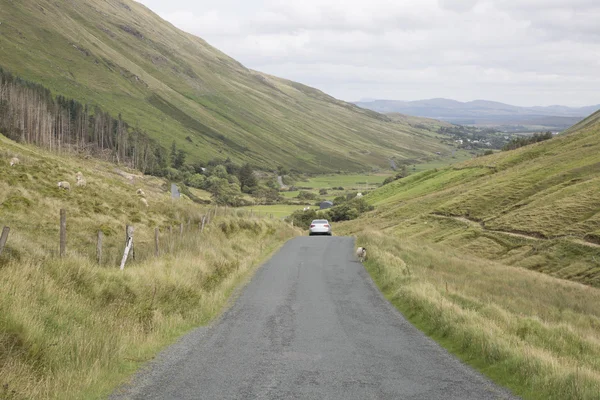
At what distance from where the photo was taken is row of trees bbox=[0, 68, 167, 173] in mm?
117562

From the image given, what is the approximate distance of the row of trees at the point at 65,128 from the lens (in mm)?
117562

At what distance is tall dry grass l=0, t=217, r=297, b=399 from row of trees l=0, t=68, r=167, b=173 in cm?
8937

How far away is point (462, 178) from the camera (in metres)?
92.1

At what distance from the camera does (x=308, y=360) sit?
1095cm

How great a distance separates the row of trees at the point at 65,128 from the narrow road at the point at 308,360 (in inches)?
3596

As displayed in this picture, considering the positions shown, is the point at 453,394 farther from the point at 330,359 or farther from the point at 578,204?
the point at 578,204

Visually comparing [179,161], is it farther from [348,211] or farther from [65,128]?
[348,211]

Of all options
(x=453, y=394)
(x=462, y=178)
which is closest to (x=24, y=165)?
(x=453, y=394)

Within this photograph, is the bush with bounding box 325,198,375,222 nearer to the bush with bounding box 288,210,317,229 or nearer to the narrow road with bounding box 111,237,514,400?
the bush with bounding box 288,210,317,229

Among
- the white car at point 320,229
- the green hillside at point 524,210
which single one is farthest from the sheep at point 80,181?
the green hillside at point 524,210

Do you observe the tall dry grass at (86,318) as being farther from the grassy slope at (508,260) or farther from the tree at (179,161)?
the tree at (179,161)

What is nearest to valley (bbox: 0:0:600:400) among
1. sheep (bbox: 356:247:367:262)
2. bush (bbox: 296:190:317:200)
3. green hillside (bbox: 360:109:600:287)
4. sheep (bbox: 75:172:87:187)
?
green hillside (bbox: 360:109:600:287)

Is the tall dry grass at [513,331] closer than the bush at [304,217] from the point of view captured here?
Yes

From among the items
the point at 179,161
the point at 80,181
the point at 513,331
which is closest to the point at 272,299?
the point at 513,331
